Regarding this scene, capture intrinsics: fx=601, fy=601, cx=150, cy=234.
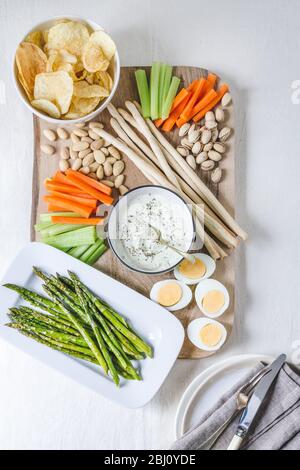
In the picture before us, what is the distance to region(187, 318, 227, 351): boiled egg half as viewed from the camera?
2.19 metres

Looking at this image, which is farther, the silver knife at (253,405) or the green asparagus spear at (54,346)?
the green asparagus spear at (54,346)

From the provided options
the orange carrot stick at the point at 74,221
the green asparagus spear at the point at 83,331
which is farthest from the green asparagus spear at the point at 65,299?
the orange carrot stick at the point at 74,221

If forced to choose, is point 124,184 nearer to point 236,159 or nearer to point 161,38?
point 236,159

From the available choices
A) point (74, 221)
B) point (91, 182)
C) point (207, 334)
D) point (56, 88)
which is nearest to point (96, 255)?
point (74, 221)

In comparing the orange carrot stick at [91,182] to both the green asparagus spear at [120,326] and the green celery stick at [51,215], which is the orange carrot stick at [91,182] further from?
the green asparagus spear at [120,326]

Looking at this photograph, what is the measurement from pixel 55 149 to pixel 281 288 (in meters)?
1.03

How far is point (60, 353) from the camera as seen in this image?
7.24 ft

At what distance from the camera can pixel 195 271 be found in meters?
2.22

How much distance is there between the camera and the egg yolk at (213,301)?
2.20 m

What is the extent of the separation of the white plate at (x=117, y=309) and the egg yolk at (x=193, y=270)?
16 centimetres

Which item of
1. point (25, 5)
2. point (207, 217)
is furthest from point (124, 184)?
point (25, 5)

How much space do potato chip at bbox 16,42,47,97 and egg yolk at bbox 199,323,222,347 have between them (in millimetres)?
Result: 1069

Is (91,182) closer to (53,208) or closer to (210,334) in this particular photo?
(53,208)

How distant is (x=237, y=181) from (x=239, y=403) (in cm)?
85
